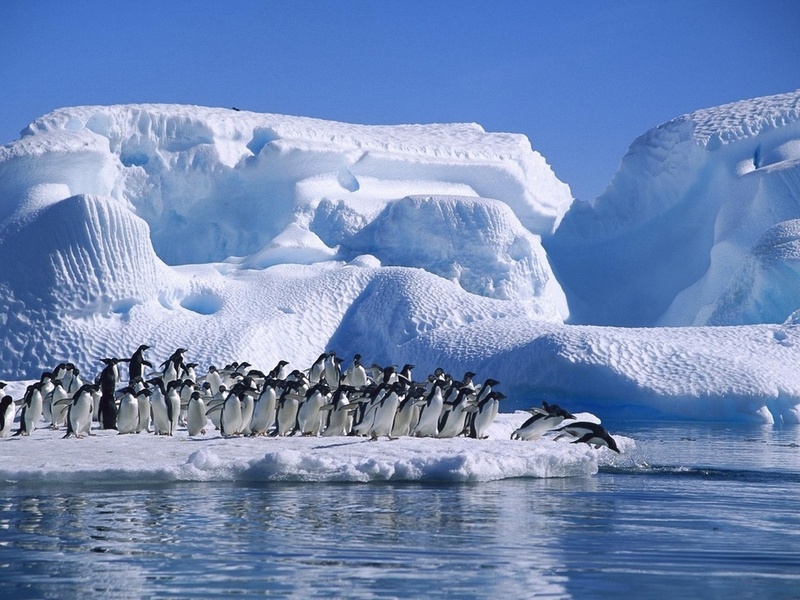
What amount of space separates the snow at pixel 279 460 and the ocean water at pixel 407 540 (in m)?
0.22

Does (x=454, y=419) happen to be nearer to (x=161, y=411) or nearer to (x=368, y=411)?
(x=368, y=411)

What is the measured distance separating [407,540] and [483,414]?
6.20 m

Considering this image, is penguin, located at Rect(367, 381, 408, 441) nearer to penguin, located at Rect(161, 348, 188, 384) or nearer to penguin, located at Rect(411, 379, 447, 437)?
penguin, located at Rect(411, 379, 447, 437)

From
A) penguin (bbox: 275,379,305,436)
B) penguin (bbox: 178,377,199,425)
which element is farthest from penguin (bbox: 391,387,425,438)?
penguin (bbox: 178,377,199,425)

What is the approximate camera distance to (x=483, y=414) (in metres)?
13.2

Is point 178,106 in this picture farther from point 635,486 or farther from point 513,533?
point 513,533

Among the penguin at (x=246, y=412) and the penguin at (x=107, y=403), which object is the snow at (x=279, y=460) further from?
the penguin at (x=107, y=403)

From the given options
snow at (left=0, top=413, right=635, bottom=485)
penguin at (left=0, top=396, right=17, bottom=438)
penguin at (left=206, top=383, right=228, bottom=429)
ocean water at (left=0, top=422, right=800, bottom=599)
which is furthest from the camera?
penguin at (left=206, top=383, right=228, bottom=429)

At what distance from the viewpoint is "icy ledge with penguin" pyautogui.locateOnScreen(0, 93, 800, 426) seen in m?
23.7

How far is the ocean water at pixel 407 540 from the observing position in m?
5.71

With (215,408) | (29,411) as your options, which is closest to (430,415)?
(215,408)

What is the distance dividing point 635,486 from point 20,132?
25818 mm

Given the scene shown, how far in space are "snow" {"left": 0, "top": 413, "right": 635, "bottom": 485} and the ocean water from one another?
0.22 meters

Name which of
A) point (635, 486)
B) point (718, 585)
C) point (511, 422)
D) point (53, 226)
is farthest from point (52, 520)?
point (53, 226)
